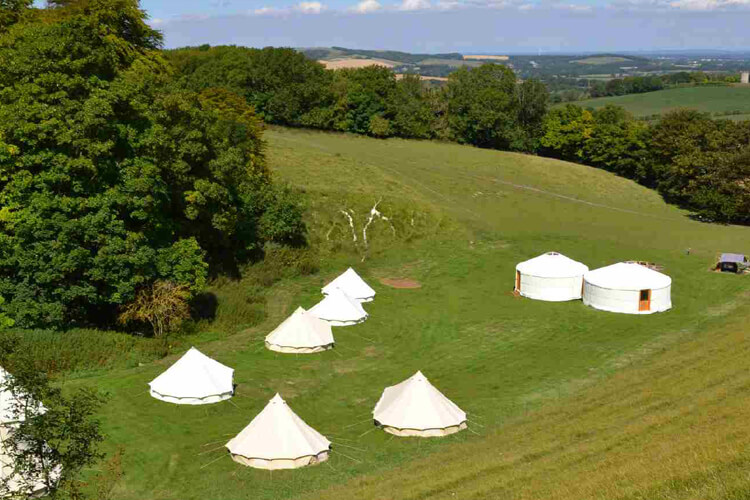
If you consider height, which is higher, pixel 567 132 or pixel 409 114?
pixel 409 114

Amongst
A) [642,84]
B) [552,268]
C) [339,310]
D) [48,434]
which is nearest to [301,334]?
[339,310]

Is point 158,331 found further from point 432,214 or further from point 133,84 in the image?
point 432,214

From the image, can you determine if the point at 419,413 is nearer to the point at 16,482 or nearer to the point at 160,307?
the point at 16,482

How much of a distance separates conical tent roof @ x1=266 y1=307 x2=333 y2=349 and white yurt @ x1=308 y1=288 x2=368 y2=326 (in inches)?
111

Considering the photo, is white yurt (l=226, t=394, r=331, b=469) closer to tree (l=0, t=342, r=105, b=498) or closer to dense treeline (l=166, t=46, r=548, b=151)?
tree (l=0, t=342, r=105, b=498)

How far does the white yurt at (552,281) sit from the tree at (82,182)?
19.4 m

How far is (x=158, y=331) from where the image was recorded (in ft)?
119

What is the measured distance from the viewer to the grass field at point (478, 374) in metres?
20.2

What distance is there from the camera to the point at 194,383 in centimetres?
2938

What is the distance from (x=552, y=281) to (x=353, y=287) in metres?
11.7

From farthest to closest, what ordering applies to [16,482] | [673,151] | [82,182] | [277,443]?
[673,151]
[82,182]
[277,443]
[16,482]

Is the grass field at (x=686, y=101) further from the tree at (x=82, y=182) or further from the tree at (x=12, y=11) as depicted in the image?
the tree at (x=82, y=182)

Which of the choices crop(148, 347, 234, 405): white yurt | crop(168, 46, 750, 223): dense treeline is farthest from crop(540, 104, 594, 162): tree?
crop(148, 347, 234, 405): white yurt

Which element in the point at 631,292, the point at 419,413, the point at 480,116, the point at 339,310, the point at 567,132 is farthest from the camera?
the point at 480,116
